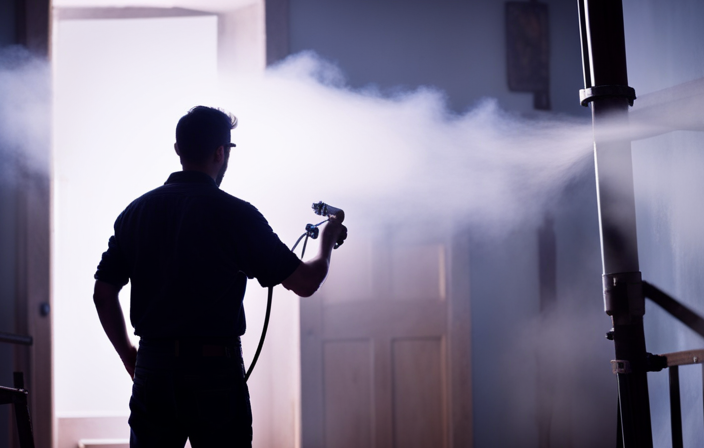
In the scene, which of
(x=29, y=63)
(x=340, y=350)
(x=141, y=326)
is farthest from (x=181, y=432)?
(x=29, y=63)

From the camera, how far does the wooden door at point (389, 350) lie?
3.15 meters

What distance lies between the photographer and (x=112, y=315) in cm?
180

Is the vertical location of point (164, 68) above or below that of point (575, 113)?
above

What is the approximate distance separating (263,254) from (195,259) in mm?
182

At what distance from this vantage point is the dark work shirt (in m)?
1.62

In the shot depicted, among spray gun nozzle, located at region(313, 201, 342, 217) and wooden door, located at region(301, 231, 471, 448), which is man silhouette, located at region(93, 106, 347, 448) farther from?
wooden door, located at region(301, 231, 471, 448)

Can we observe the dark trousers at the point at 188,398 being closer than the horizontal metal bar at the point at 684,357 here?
No

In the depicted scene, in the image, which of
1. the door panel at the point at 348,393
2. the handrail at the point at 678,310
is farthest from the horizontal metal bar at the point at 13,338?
the handrail at the point at 678,310

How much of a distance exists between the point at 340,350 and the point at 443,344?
0.57 meters

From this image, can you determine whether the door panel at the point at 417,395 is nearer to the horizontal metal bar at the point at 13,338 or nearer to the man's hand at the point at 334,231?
the man's hand at the point at 334,231

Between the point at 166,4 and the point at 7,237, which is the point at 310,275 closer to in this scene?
the point at 7,237

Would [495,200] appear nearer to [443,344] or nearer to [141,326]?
[443,344]

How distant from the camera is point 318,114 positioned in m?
3.28

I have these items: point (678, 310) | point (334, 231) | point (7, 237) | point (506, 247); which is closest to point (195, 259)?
point (334, 231)
